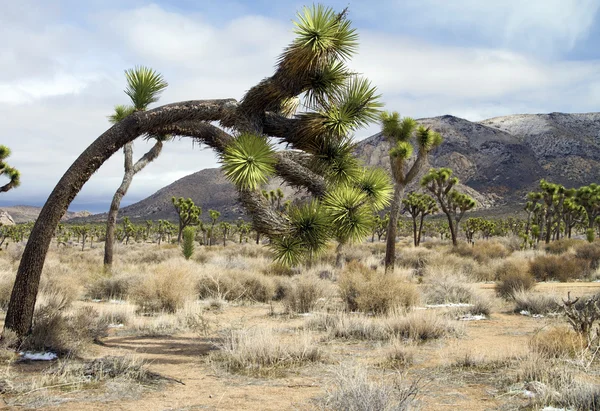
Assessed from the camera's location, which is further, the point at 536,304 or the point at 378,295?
the point at 536,304

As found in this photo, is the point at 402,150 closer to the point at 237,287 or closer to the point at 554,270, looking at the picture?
the point at 554,270

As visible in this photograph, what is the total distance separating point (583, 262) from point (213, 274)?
16005 mm

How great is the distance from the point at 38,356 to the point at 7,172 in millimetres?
16568

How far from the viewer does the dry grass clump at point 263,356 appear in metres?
7.40

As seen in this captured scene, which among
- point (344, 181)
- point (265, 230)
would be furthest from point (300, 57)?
point (265, 230)

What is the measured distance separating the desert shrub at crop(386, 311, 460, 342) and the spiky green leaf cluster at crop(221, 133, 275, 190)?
12.1 ft

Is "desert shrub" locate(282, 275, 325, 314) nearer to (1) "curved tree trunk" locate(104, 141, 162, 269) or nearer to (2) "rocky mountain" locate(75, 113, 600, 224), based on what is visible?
(1) "curved tree trunk" locate(104, 141, 162, 269)

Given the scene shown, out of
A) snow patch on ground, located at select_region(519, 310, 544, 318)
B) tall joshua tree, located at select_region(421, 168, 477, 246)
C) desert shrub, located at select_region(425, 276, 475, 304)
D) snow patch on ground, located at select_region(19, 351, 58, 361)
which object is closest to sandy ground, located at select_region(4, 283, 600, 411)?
snow patch on ground, located at select_region(19, 351, 58, 361)

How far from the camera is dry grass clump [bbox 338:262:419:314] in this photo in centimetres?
1210

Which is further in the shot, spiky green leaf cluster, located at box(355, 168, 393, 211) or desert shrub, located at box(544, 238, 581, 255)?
desert shrub, located at box(544, 238, 581, 255)

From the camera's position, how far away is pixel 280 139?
959 centimetres

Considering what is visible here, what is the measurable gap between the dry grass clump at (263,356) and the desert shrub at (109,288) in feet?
27.2

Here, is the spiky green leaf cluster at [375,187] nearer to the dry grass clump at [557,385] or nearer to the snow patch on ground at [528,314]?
the dry grass clump at [557,385]

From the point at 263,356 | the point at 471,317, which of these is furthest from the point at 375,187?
the point at 471,317
